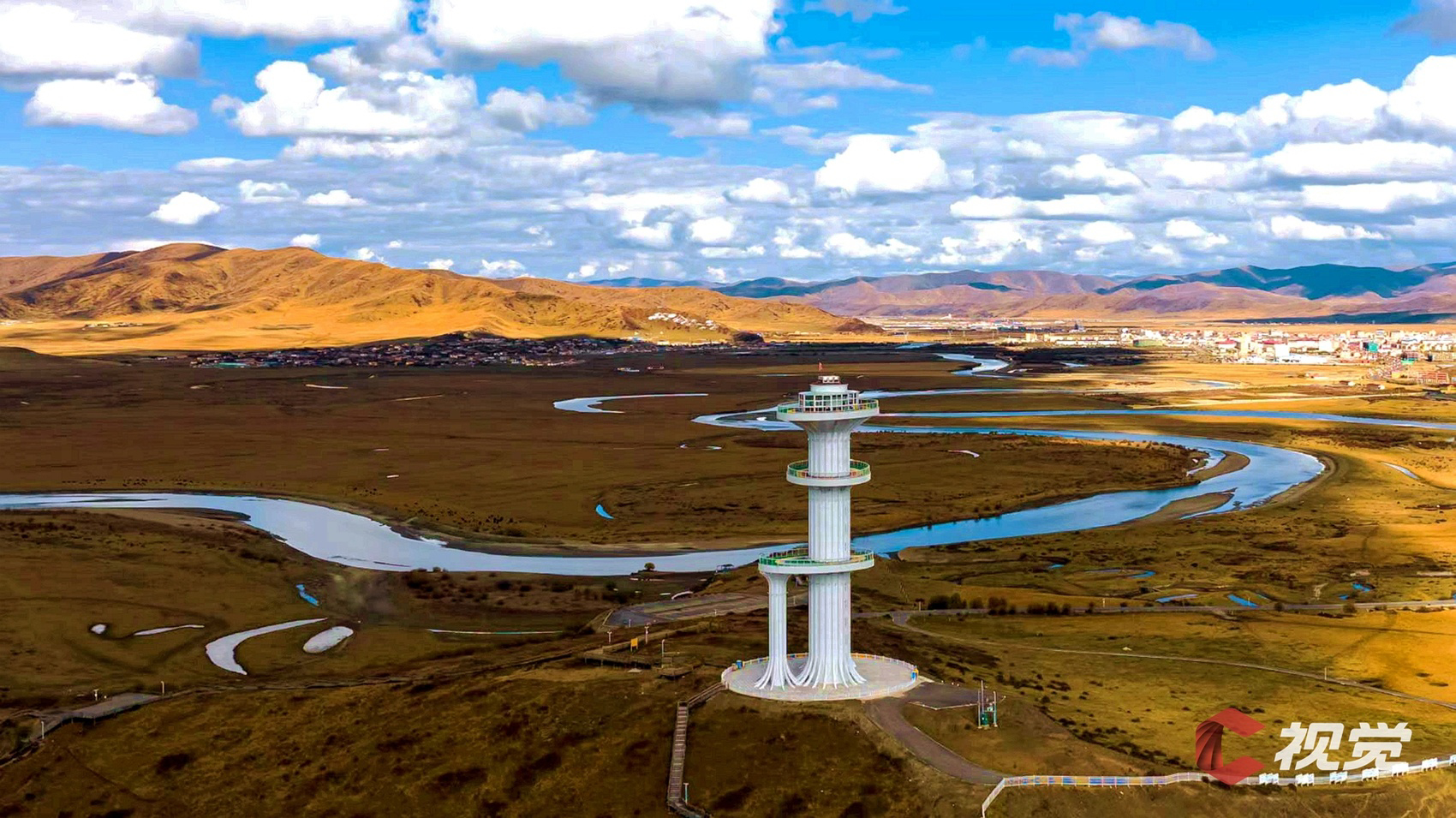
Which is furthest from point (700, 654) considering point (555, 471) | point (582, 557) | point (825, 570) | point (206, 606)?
point (555, 471)

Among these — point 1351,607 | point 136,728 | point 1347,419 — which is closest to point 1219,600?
point 1351,607

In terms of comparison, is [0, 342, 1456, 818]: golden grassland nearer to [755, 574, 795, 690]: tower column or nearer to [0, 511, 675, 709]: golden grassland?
[0, 511, 675, 709]: golden grassland

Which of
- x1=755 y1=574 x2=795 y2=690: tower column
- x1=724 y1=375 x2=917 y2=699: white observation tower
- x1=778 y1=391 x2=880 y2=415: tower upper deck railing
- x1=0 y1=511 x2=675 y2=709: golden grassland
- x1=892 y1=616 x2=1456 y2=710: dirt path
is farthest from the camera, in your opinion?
x1=0 y1=511 x2=675 y2=709: golden grassland

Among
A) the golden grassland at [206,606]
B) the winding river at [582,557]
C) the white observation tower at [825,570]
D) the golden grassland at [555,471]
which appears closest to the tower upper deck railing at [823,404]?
the white observation tower at [825,570]

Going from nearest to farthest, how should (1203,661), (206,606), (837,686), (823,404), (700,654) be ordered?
(823,404)
(837,686)
(700,654)
(1203,661)
(206,606)

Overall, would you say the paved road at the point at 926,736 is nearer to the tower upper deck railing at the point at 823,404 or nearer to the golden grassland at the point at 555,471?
the tower upper deck railing at the point at 823,404

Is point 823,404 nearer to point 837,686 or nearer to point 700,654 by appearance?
point 837,686

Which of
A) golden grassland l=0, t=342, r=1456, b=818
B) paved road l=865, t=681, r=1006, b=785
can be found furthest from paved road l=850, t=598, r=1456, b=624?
paved road l=865, t=681, r=1006, b=785
